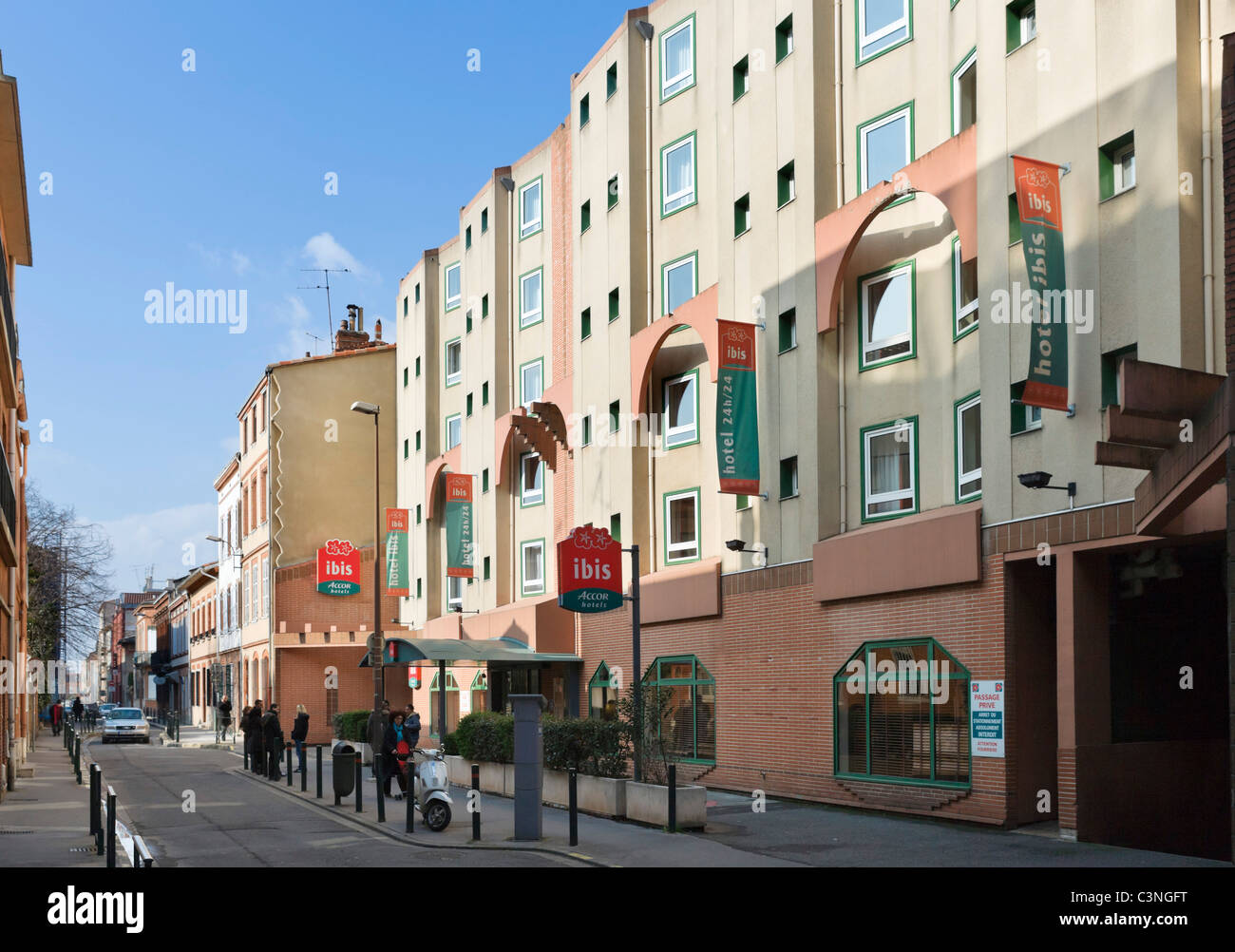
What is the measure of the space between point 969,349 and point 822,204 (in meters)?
4.62

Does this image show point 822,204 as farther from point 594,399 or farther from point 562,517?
point 562,517

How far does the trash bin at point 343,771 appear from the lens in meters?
22.5

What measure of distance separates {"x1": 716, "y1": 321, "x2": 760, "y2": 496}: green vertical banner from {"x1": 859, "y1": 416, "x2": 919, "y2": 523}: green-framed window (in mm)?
2299

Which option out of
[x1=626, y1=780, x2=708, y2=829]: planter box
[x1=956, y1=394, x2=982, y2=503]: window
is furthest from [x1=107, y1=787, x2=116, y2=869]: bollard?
[x1=956, y1=394, x2=982, y2=503]: window

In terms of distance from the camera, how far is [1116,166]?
16.7 m

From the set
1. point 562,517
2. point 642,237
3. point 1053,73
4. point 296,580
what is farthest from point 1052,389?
point 296,580

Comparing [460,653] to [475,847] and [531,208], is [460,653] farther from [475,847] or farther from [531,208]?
[531,208]

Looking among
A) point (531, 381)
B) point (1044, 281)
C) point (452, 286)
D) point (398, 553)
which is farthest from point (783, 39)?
point (398, 553)

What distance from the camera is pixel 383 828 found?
18.8m

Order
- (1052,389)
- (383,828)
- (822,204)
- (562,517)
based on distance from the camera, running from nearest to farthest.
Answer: (1052,389), (383,828), (822,204), (562,517)

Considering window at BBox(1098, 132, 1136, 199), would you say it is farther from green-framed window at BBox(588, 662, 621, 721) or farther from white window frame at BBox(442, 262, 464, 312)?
white window frame at BBox(442, 262, 464, 312)

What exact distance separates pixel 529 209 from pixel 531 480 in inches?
303

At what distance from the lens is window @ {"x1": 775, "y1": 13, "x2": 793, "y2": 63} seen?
24.5m

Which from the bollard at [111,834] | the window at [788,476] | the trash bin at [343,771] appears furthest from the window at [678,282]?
the bollard at [111,834]
